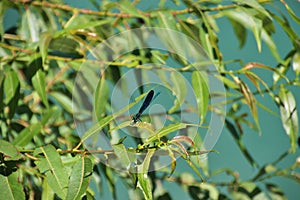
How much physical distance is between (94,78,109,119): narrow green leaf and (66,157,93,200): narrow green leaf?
0.27 meters

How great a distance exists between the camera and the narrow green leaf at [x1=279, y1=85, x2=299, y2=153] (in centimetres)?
102

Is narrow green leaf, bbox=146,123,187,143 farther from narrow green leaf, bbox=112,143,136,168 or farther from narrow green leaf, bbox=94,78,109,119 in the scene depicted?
narrow green leaf, bbox=94,78,109,119

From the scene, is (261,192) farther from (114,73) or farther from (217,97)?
(114,73)

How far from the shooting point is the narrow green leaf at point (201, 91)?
0.87 metres

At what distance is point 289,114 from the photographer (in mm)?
1019

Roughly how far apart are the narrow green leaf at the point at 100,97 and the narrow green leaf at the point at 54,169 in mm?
240

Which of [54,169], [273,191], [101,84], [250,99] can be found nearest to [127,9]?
[101,84]

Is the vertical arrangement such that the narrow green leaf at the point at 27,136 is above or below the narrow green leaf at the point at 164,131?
below

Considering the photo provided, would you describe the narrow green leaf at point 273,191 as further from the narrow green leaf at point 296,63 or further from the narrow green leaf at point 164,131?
the narrow green leaf at point 164,131

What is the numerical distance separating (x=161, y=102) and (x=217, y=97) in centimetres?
36

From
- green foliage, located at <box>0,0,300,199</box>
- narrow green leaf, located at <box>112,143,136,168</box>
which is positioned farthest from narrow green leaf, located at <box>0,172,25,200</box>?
narrow green leaf, located at <box>112,143,136,168</box>

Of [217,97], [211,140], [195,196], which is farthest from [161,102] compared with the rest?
[195,196]

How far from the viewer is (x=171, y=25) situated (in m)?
0.97

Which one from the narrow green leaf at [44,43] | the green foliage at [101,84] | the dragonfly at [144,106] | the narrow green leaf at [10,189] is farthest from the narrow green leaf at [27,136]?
the dragonfly at [144,106]
